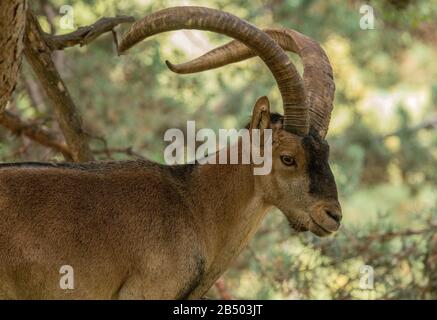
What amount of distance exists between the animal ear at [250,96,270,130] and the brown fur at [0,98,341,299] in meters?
0.01

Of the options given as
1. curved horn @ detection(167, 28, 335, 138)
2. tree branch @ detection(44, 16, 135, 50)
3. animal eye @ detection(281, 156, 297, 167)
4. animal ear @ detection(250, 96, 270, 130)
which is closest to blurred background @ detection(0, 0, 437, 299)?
tree branch @ detection(44, 16, 135, 50)

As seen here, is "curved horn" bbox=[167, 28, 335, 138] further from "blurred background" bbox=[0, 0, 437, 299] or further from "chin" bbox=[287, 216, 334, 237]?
"blurred background" bbox=[0, 0, 437, 299]

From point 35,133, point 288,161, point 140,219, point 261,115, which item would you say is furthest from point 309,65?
point 35,133

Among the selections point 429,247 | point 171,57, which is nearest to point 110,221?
point 429,247

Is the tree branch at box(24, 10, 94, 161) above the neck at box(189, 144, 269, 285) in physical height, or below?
above

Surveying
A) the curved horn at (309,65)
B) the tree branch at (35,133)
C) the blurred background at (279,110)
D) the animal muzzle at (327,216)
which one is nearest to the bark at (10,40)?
the curved horn at (309,65)

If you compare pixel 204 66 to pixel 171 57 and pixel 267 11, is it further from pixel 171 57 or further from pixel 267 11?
pixel 267 11

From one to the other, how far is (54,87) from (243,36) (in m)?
2.80

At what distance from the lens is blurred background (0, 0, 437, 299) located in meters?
13.8

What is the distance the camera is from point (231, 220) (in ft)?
30.4

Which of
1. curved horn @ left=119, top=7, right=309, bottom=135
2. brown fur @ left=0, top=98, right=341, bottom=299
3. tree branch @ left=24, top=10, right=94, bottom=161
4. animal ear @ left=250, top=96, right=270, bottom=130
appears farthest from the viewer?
tree branch @ left=24, top=10, right=94, bottom=161

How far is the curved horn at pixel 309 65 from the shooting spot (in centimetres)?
957

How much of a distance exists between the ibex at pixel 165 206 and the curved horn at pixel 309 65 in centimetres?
2
